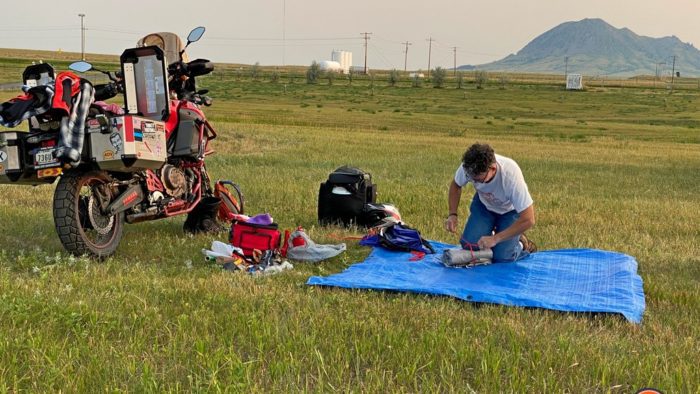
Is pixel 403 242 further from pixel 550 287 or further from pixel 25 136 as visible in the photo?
pixel 25 136

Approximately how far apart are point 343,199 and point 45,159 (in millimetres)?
3385

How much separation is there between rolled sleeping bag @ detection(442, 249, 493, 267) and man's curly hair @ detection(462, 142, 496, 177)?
0.77 meters

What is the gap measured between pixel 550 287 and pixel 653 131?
34418mm

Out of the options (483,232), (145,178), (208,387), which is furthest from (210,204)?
(208,387)

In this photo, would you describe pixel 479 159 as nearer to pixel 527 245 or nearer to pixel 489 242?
pixel 489 242

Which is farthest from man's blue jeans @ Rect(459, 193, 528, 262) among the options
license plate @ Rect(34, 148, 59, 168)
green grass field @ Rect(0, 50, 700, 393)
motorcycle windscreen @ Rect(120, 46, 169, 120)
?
license plate @ Rect(34, 148, 59, 168)

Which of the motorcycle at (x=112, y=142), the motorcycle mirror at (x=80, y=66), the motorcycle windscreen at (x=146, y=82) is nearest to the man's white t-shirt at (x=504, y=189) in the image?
the motorcycle at (x=112, y=142)

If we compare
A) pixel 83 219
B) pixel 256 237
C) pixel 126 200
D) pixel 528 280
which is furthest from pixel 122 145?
pixel 528 280

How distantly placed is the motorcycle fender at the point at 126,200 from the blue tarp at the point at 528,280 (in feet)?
6.48

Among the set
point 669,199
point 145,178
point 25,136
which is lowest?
point 669,199

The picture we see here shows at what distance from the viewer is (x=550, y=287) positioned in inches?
210

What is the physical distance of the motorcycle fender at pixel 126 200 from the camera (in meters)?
5.83

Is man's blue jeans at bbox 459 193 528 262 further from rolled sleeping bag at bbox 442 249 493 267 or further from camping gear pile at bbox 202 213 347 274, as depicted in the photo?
camping gear pile at bbox 202 213 347 274

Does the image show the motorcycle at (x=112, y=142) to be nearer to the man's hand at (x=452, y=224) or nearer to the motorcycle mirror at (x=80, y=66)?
the motorcycle mirror at (x=80, y=66)
